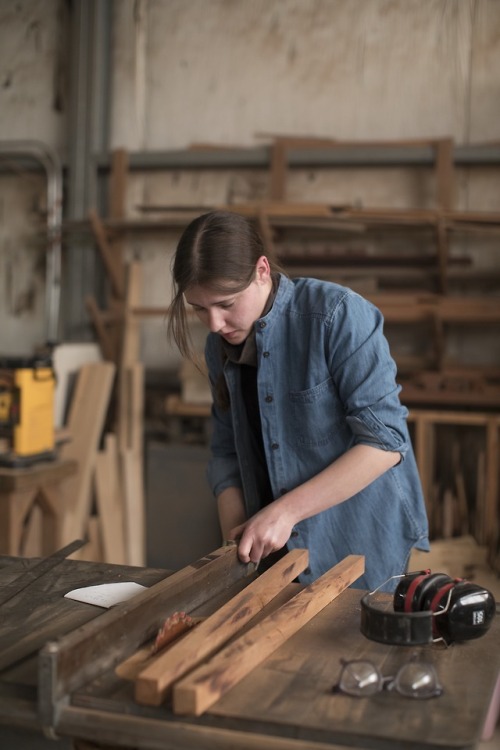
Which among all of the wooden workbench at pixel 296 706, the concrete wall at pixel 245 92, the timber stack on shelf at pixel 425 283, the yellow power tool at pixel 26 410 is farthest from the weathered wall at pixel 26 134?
the wooden workbench at pixel 296 706

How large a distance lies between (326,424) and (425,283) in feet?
7.58

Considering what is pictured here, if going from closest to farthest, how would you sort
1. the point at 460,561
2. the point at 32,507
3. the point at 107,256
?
1. the point at 32,507
2. the point at 460,561
3. the point at 107,256

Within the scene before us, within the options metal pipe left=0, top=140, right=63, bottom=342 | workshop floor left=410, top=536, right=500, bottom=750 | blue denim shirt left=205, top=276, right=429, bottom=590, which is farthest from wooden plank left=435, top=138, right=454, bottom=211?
blue denim shirt left=205, top=276, right=429, bottom=590

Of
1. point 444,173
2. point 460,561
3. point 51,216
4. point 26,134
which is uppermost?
point 26,134

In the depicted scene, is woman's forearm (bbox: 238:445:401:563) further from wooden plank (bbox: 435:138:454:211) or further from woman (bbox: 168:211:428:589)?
wooden plank (bbox: 435:138:454:211)

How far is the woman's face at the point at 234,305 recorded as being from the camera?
1.78 meters

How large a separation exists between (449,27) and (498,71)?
30cm

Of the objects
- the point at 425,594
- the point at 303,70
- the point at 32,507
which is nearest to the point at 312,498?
the point at 425,594

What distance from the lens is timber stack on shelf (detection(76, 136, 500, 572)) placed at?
12.5ft

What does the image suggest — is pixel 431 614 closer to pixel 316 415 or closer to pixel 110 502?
pixel 316 415

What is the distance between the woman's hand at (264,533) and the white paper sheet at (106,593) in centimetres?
22

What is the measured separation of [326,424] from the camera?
1933 mm

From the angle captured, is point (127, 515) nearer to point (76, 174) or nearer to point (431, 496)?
point (431, 496)

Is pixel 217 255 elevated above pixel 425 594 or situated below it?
above
